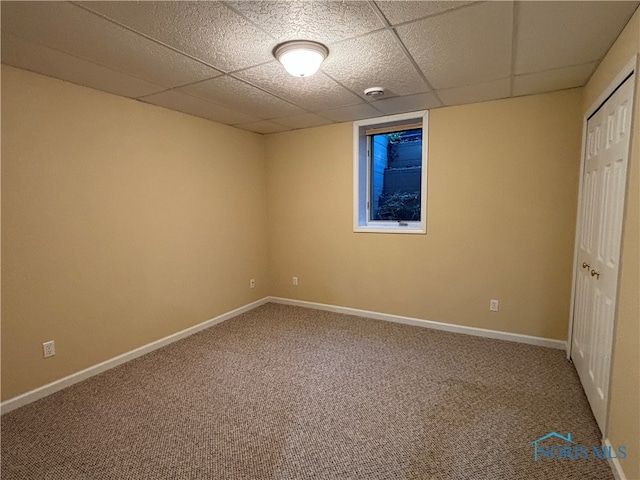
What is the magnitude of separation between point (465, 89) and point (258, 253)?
10.1 feet

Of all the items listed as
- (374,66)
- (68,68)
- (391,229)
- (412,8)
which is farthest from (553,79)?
(68,68)

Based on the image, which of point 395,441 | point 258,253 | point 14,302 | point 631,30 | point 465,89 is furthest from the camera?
point 258,253

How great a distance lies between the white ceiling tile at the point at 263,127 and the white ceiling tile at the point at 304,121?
0.40 feet

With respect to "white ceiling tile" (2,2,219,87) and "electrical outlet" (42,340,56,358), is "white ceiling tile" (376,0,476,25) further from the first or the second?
"electrical outlet" (42,340,56,358)

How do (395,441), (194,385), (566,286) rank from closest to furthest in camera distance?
(395,441)
(194,385)
(566,286)

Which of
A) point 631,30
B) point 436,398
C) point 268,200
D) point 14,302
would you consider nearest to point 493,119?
point 631,30

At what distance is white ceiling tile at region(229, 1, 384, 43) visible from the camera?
1593 mm

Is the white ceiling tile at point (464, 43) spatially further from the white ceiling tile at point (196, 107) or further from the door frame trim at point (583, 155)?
the white ceiling tile at point (196, 107)

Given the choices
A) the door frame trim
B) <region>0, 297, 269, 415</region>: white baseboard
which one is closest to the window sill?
the door frame trim

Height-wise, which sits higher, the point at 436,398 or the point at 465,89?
the point at 465,89

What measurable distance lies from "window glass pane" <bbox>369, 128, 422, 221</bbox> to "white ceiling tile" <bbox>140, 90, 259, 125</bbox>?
1.64 meters

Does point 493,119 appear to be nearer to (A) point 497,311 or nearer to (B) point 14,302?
(A) point 497,311

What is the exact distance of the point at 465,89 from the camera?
279 cm

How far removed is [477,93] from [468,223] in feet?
4.02
